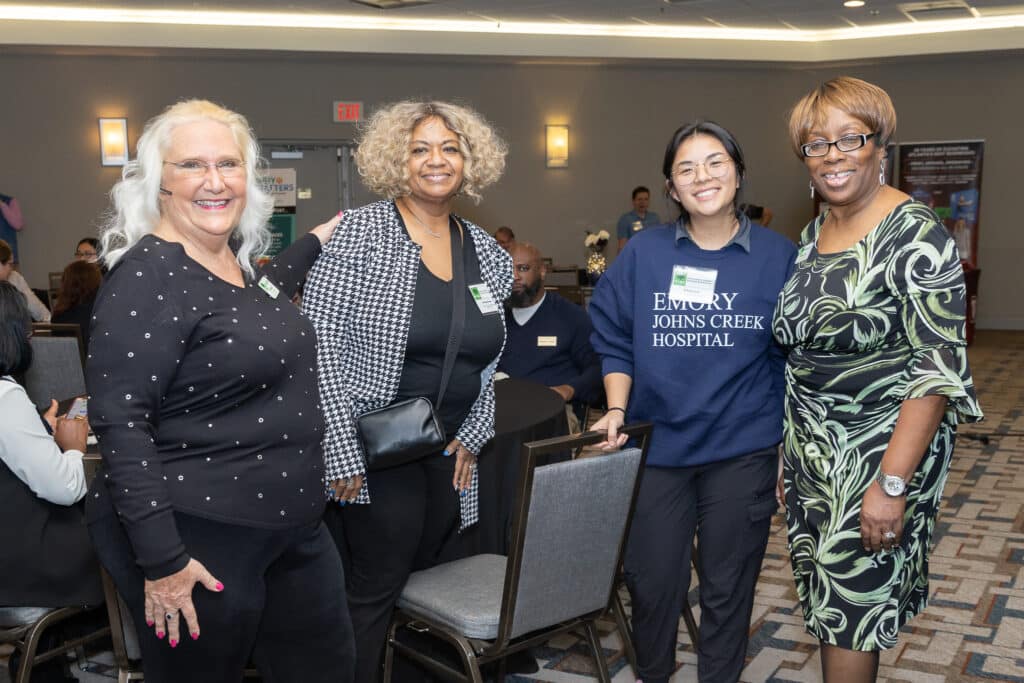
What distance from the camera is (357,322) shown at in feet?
7.58

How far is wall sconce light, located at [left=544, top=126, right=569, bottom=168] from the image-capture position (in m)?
12.4

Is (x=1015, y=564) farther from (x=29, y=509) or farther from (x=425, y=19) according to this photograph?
(x=425, y=19)

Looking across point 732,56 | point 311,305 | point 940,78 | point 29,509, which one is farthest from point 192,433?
point 940,78

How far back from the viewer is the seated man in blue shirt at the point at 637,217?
12133mm

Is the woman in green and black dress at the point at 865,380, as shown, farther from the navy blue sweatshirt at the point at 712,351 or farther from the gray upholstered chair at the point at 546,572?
the gray upholstered chair at the point at 546,572

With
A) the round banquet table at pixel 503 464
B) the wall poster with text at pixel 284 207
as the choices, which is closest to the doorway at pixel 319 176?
the wall poster with text at pixel 284 207

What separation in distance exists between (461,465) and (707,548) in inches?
25.2

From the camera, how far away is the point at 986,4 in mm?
10539

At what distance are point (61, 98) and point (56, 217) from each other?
1.32m

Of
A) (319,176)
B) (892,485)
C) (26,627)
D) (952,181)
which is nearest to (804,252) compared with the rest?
(892,485)

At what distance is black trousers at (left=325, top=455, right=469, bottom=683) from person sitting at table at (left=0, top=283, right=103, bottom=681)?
0.63m

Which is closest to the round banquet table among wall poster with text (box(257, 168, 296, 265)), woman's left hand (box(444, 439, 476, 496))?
woman's left hand (box(444, 439, 476, 496))

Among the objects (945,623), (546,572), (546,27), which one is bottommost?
(945,623)

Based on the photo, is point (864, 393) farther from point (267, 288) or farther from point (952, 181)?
point (952, 181)
